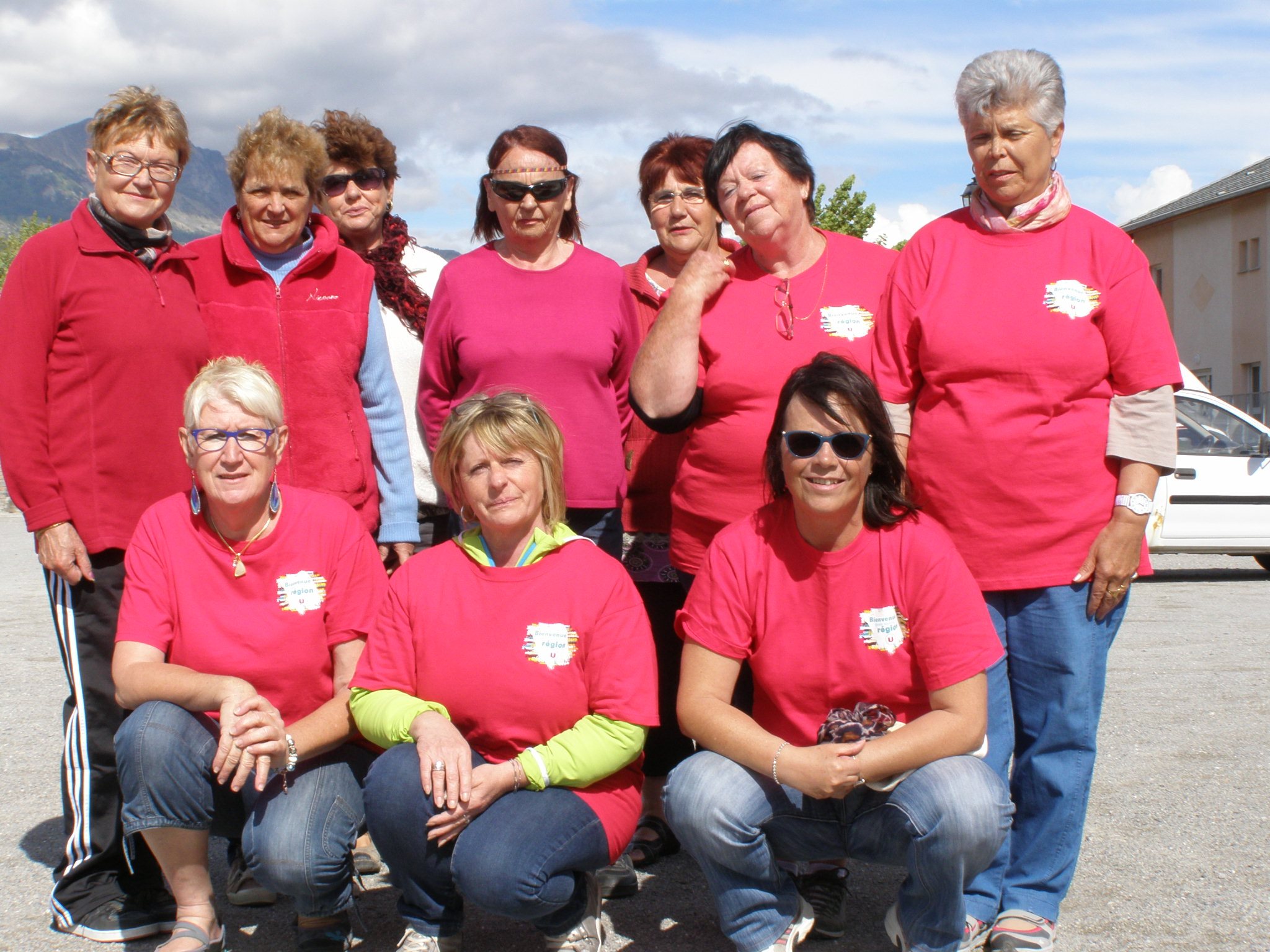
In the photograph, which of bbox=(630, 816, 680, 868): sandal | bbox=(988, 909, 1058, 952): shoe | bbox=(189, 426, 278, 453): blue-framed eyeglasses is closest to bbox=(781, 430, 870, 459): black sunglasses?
bbox=(988, 909, 1058, 952): shoe

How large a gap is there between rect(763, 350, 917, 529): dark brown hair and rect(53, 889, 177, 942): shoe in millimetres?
2227

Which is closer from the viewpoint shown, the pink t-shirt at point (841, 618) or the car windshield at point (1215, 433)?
the pink t-shirt at point (841, 618)

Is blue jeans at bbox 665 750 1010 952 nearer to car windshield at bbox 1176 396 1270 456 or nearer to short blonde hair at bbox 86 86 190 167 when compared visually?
short blonde hair at bbox 86 86 190 167

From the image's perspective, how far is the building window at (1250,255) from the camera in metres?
32.4

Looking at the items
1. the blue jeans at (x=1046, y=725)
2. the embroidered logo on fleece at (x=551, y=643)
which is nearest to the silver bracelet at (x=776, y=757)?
the embroidered logo on fleece at (x=551, y=643)

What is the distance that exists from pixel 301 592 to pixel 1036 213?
2307 mm

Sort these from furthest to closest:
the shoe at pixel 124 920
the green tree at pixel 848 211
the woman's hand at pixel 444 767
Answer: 1. the green tree at pixel 848 211
2. the shoe at pixel 124 920
3. the woman's hand at pixel 444 767

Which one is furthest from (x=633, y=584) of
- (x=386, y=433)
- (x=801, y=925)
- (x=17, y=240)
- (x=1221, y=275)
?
(x=17, y=240)

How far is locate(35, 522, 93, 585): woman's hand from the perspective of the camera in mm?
3277

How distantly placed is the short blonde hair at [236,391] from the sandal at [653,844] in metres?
1.84

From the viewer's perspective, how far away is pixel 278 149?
372 centimetres

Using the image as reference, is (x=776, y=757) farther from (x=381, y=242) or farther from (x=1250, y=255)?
(x=1250, y=255)

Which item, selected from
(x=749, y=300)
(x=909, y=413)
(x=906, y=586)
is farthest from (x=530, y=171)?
(x=906, y=586)

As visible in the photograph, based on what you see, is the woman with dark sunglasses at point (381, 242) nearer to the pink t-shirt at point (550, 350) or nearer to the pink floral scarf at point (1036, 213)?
the pink t-shirt at point (550, 350)
